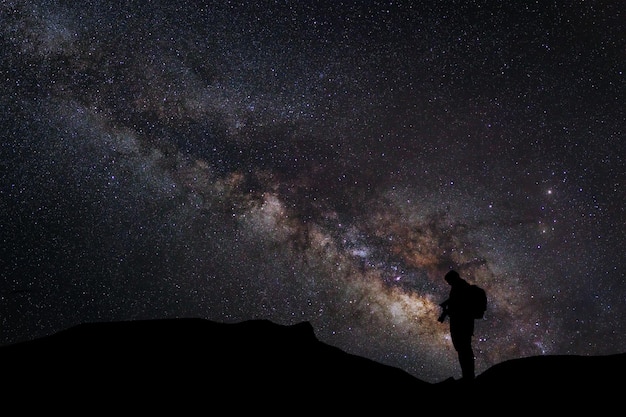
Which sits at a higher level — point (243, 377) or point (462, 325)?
point (462, 325)

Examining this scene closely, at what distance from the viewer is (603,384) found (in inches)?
321

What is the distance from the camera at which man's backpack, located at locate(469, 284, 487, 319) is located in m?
8.73

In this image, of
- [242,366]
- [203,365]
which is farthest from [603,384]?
[203,365]

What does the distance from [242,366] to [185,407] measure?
1.67 m

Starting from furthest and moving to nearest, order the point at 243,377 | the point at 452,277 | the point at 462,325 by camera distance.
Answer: the point at 452,277, the point at 462,325, the point at 243,377

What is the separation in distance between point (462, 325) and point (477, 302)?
0.60 metres

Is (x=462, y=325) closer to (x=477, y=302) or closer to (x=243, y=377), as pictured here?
(x=477, y=302)

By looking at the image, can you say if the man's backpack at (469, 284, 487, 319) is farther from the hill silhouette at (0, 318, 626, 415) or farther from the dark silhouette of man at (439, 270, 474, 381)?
the hill silhouette at (0, 318, 626, 415)

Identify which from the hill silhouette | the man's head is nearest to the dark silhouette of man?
the man's head

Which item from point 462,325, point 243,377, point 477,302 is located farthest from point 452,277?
point 243,377

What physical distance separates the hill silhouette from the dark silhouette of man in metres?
0.51

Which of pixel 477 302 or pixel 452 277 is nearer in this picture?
pixel 477 302

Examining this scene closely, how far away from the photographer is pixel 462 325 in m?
8.71

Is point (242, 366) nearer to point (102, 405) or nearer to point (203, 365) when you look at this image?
point (203, 365)
